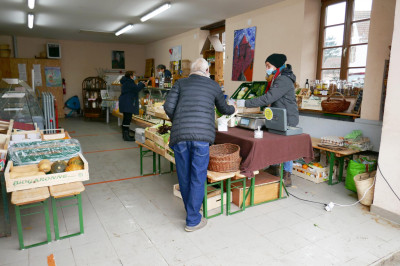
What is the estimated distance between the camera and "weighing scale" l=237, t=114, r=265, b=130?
149 inches

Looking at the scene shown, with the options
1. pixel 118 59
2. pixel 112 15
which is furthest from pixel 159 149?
pixel 118 59

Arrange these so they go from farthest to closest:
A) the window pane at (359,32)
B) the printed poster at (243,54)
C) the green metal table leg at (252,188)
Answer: the printed poster at (243,54), the window pane at (359,32), the green metal table leg at (252,188)

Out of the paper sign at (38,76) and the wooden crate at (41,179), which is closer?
the wooden crate at (41,179)

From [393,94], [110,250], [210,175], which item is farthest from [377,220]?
[110,250]

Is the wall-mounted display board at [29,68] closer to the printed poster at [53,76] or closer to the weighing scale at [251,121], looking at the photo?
the printed poster at [53,76]

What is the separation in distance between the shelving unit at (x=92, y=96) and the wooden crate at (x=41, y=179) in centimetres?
914

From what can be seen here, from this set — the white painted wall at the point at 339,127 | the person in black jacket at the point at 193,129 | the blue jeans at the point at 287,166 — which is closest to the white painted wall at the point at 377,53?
the white painted wall at the point at 339,127

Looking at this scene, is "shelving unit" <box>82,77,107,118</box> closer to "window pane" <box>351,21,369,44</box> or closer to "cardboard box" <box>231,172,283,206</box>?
"cardboard box" <box>231,172,283,206</box>

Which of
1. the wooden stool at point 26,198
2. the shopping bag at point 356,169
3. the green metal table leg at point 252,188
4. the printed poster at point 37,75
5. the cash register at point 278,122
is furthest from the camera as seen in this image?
the printed poster at point 37,75

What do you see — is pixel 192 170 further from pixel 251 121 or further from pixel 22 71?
pixel 22 71

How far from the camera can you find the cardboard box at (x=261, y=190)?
3.73 m

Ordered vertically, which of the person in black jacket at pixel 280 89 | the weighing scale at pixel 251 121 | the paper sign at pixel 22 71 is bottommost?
the weighing scale at pixel 251 121

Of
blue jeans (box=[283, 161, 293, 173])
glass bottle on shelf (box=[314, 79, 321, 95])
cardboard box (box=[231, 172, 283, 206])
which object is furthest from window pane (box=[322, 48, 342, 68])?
cardboard box (box=[231, 172, 283, 206])

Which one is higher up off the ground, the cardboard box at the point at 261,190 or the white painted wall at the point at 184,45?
the white painted wall at the point at 184,45
